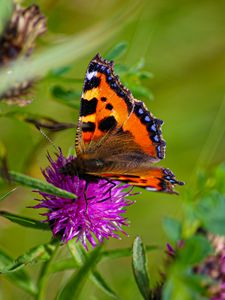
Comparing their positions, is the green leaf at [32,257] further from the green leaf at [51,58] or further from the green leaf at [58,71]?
the green leaf at [58,71]

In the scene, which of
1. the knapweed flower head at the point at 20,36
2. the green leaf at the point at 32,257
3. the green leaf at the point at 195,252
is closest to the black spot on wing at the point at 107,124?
the knapweed flower head at the point at 20,36

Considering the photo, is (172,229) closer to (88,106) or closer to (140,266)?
(140,266)

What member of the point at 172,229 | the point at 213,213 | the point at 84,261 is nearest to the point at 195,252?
the point at 213,213

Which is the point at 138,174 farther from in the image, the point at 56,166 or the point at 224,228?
the point at 224,228

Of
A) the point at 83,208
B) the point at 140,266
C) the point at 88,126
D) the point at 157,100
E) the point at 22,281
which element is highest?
the point at 157,100

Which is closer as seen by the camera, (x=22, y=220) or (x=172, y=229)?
(x=172, y=229)

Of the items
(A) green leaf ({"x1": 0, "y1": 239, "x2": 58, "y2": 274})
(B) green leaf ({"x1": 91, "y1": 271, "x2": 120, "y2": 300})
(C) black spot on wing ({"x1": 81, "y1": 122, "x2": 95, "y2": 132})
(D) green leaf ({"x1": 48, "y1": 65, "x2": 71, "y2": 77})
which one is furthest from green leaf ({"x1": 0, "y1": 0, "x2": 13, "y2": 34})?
(B) green leaf ({"x1": 91, "y1": 271, "x2": 120, "y2": 300})
